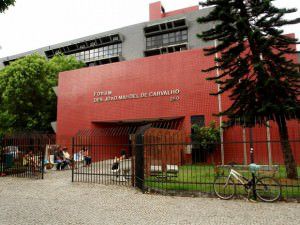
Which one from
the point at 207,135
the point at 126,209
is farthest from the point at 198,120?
the point at 126,209

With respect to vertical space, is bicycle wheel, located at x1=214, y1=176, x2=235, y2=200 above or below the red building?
below

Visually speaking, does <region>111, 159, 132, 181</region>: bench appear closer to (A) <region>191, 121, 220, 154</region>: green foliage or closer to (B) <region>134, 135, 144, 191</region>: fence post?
(B) <region>134, 135, 144, 191</region>: fence post

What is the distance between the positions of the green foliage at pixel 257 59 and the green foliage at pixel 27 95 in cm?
2561

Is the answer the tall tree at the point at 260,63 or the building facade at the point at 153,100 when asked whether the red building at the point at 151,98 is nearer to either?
the building facade at the point at 153,100

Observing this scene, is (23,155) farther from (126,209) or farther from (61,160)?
(126,209)

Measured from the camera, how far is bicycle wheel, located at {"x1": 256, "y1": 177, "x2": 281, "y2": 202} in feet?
25.2

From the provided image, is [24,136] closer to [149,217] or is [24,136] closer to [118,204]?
[118,204]

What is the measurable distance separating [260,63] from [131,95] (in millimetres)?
14073

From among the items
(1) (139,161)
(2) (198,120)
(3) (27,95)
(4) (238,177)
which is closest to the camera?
(4) (238,177)

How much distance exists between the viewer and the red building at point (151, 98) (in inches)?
723

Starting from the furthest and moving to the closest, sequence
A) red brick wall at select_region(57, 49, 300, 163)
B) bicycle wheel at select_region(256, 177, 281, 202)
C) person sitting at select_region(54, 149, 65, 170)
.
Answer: red brick wall at select_region(57, 49, 300, 163) → person sitting at select_region(54, 149, 65, 170) → bicycle wheel at select_region(256, 177, 281, 202)

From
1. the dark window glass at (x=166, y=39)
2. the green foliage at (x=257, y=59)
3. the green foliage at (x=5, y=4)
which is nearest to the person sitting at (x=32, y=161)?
the green foliage at (x=5, y=4)

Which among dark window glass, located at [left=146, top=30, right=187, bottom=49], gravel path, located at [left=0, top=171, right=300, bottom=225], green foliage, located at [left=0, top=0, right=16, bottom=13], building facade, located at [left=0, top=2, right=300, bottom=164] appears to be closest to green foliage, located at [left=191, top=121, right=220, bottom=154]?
building facade, located at [left=0, top=2, right=300, bottom=164]

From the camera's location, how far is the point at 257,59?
33.7ft
